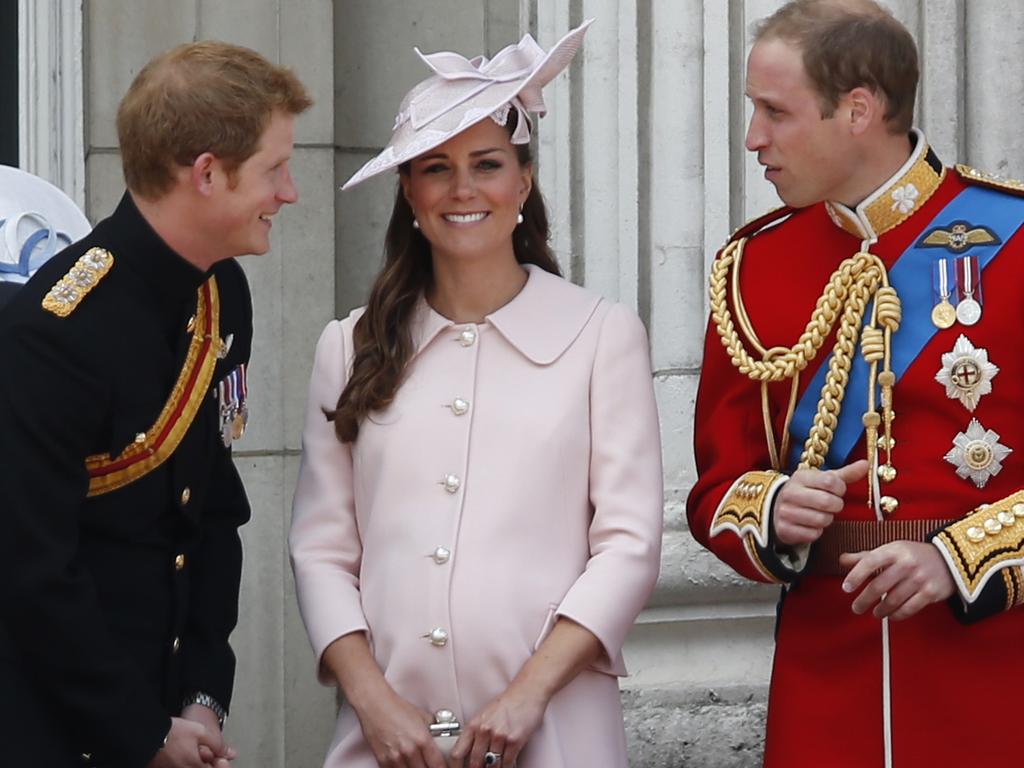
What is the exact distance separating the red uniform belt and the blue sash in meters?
0.11

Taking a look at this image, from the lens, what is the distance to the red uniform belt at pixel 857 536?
126 inches

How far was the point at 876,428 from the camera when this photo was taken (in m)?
3.25

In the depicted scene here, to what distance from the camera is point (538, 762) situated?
3383 mm

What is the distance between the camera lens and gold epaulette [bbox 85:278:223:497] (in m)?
3.20

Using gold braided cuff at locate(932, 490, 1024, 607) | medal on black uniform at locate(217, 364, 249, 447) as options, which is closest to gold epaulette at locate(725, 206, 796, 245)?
gold braided cuff at locate(932, 490, 1024, 607)

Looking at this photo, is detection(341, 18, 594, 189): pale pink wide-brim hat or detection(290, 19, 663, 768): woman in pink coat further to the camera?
detection(341, 18, 594, 189): pale pink wide-brim hat

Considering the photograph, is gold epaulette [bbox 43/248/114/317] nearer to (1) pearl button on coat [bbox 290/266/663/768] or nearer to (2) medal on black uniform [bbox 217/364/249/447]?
(2) medal on black uniform [bbox 217/364/249/447]

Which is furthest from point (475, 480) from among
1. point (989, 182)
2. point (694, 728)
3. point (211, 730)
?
point (694, 728)

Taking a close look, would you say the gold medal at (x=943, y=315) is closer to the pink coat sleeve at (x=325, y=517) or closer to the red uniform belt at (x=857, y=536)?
the red uniform belt at (x=857, y=536)

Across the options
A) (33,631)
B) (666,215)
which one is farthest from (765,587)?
(33,631)

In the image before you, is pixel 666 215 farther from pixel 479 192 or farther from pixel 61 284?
pixel 61 284

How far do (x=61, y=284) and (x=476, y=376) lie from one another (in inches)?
30.3

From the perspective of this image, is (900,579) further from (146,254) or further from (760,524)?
(146,254)

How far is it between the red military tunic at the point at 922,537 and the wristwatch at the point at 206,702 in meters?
0.88
